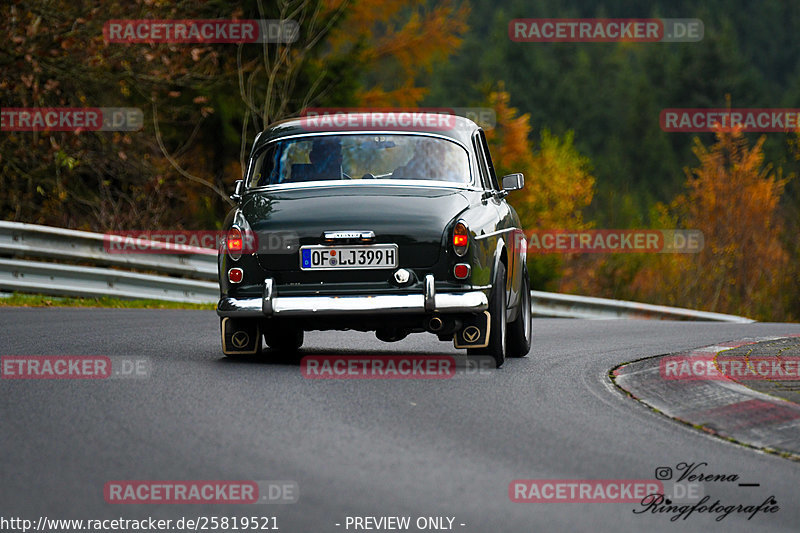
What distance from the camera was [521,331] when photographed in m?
11.1

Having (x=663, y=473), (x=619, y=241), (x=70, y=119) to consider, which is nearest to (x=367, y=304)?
(x=663, y=473)

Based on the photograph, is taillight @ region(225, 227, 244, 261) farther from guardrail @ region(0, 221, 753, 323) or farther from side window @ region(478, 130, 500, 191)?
guardrail @ region(0, 221, 753, 323)

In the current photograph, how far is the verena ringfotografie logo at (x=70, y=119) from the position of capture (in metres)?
20.8

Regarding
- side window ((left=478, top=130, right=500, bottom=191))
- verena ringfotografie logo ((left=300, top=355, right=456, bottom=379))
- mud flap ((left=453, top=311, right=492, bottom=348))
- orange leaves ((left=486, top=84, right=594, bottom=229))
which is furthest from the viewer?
orange leaves ((left=486, top=84, right=594, bottom=229))

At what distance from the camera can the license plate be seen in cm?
952

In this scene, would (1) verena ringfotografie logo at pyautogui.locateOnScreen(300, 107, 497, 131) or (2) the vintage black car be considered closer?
(2) the vintage black car

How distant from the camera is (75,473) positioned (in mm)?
5812

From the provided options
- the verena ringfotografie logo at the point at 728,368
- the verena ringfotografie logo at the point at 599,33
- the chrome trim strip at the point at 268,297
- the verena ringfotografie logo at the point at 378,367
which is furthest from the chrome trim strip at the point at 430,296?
the verena ringfotografie logo at the point at 599,33

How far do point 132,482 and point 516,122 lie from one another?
3896 centimetres

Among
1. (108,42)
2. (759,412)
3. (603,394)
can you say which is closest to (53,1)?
(108,42)

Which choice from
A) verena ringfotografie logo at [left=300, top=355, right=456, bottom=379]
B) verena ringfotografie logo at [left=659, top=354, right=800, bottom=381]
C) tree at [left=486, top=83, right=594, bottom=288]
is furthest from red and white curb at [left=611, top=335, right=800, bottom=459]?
tree at [left=486, top=83, right=594, bottom=288]

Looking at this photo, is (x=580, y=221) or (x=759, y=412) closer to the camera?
(x=759, y=412)

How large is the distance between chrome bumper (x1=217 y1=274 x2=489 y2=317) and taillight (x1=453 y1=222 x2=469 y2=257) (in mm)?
277

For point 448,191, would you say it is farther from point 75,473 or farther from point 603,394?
point 75,473
